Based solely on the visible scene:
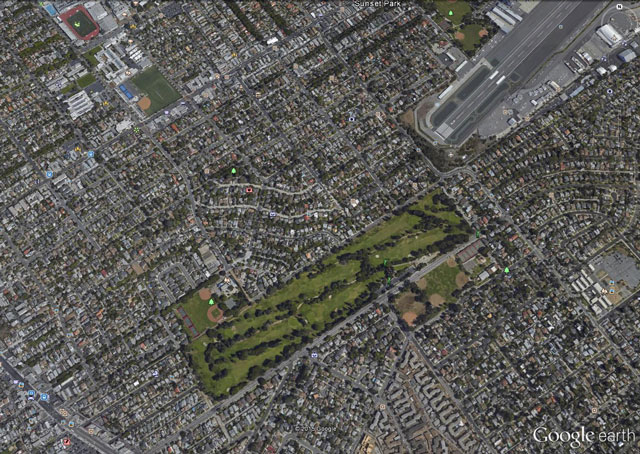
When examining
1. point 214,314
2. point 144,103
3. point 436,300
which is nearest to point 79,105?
point 144,103

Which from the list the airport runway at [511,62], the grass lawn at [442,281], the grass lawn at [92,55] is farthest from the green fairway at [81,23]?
the grass lawn at [442,281]

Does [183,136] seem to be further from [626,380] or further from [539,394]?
[626,380]

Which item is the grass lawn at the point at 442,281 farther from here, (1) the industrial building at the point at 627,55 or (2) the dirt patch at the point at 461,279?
(1) the industrial building at the point at 627,55

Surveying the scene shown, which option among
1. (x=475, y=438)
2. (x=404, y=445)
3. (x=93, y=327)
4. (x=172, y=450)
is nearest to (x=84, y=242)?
(x=93, y=327)

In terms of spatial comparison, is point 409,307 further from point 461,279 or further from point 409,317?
point 461,279

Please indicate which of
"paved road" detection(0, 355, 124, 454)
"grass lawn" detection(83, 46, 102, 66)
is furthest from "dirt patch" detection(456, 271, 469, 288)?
"grass lawn" detection(83, 46, 102, 66)
